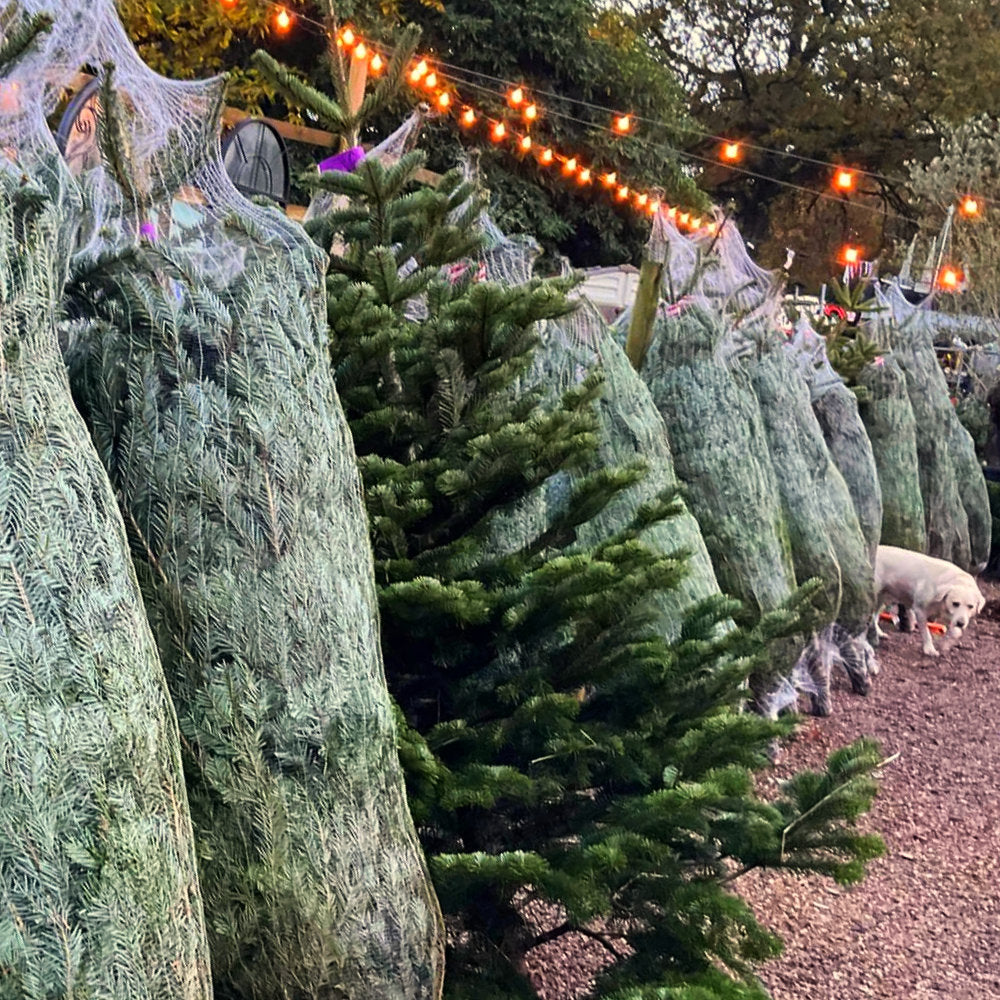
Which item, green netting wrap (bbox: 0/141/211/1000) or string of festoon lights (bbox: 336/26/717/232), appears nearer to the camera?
green netting wrap (bbox: 0/141/211/1000)

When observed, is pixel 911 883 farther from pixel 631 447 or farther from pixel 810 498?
pixel 631 447

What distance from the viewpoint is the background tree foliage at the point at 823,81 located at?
24094 millimetres

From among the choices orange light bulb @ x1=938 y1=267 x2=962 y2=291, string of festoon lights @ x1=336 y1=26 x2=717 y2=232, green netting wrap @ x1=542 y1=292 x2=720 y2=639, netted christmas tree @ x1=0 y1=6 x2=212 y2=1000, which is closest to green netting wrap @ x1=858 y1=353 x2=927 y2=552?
string of festoon lights @ x1=336 y1=26 x2=717 y2=232

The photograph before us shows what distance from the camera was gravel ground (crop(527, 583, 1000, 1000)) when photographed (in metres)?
3.81

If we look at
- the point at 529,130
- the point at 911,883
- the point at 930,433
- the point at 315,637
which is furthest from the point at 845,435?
the point at 529,130

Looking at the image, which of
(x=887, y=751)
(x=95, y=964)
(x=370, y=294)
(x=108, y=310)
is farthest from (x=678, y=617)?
(x=887, y=751)

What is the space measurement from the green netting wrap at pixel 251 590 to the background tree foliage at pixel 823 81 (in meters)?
23.3

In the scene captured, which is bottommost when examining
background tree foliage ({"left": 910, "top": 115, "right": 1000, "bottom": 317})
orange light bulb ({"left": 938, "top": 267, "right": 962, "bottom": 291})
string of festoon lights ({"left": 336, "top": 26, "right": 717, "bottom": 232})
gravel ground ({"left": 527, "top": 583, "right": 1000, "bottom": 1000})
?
gravel ground ({"left": 527, "top": 583, "right": 1000, "bottom": 1000})

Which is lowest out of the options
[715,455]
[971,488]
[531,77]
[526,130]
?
[715,455]

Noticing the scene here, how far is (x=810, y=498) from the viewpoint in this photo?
618 cm

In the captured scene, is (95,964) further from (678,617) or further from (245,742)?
(678,617)

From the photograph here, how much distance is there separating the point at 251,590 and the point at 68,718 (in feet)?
1.45

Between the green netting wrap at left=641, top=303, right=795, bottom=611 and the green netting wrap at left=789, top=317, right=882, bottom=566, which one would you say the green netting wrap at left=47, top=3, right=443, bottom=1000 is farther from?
the green netting wrap at left=789, top=317, right=882, bottom=566

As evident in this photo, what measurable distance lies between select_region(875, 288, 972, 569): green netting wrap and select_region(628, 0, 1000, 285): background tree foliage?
13810 millimetres
